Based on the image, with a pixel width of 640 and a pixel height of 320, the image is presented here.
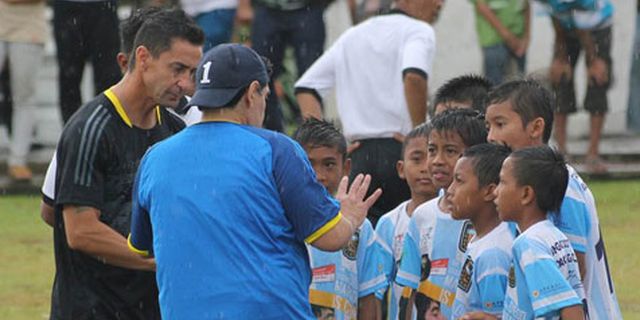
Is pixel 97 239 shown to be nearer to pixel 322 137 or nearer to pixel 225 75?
pixel 225 75

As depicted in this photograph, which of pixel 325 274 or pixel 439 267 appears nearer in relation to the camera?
pixel 439 267

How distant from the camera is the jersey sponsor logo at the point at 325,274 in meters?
7.55

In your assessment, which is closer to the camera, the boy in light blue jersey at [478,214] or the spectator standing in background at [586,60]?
the boy in light blue jersey at [478,214]

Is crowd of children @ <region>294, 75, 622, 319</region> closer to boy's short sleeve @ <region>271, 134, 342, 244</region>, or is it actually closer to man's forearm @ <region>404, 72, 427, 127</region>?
boy's short sleeve @ <region>271, 134, 342, 244</region>

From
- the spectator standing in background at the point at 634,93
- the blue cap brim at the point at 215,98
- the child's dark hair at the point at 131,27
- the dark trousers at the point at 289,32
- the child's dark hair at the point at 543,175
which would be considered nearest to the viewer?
the blue cap brim at the point at 215,98

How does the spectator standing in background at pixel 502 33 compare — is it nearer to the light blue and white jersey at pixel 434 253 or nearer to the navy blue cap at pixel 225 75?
the light blue and white jersey at pixel 434 253

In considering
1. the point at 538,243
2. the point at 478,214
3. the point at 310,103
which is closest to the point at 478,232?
the point at 478,214

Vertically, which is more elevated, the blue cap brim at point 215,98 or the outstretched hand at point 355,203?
the blue cap brim at point 215,98

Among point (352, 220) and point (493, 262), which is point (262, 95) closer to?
point (352, 220)

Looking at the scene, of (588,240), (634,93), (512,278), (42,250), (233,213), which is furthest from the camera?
(634,93)

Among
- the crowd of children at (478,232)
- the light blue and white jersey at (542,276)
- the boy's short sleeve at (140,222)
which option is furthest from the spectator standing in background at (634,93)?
the boy's short sleeve at (140,222)

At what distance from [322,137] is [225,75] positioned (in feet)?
6.11

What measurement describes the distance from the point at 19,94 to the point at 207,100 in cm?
838

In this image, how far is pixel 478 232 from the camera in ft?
23.3
